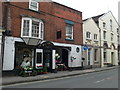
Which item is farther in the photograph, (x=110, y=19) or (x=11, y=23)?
(x=110, y=19)

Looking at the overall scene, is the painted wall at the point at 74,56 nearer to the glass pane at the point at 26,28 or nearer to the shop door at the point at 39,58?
the shop door at the point at 39,58

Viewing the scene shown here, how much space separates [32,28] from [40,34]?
42.6 inches

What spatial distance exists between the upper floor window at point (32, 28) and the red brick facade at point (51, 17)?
0.50 meters

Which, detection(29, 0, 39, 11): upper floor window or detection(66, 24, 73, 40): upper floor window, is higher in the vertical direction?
detection(29, 0, 39, 11): upper floor window

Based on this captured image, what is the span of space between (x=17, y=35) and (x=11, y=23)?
1.22 metres

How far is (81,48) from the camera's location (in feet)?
75.9

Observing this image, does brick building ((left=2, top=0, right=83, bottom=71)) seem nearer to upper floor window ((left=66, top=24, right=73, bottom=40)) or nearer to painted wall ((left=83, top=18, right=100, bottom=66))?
upper floor window ((left=66, top=24, right=73, bottom=40))

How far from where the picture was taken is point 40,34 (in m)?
17.3

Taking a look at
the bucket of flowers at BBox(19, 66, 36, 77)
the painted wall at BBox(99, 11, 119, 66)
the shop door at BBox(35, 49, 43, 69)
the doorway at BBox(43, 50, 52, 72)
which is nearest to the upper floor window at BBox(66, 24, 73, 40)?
the doorway at BBox(43, 50, 52, 72)

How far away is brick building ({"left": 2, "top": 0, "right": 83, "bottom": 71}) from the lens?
14.9 meters

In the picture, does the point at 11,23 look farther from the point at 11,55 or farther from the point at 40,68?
the point at 40,68

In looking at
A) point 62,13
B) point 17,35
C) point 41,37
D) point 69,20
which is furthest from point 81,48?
point 17,35

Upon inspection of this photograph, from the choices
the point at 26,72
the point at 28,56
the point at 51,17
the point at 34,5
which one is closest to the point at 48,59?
the point at 28,56

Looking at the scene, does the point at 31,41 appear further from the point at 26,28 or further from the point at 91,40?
the point at 91,40
